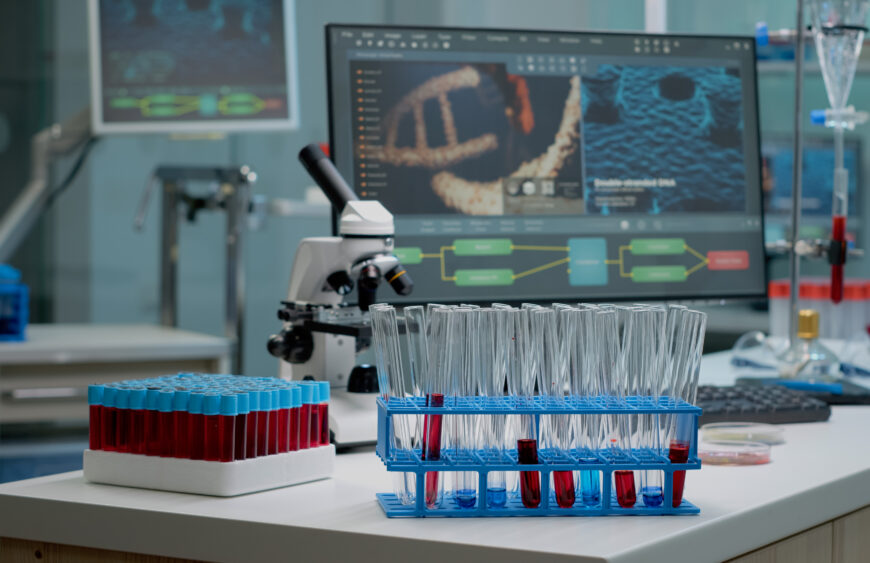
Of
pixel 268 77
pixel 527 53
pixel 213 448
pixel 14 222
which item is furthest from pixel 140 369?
pixel 213 448

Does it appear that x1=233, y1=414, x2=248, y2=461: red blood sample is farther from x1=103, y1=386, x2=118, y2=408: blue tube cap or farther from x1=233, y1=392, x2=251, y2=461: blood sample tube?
x1=103, y1=386, x2=118, y2=408: blue tube cap

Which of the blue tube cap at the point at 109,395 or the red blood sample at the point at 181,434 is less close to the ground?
the blue tube cap at the point at 109,395

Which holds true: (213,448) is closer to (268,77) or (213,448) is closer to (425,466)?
(425,466)

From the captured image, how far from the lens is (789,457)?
1.13m

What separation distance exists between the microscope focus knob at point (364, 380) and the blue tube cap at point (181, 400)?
0.30 m

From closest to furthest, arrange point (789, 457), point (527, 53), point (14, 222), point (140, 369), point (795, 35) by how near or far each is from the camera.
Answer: point (789, 457) → point (527, 53) → point (795, 35) → point (140, 369) → point (14, 222)

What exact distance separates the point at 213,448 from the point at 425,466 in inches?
8.0

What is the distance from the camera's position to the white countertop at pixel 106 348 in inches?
106

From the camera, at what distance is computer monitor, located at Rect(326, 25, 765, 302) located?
1394 mm

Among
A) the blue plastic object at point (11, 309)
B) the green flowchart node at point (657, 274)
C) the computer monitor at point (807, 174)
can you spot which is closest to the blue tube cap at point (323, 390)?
the green flowchart node at point (657, 274)

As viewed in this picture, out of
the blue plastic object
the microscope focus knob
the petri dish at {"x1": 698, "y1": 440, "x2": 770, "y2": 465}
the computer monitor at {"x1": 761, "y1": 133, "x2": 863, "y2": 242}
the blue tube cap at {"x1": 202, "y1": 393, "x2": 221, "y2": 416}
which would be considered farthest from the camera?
the computer monitor at {"x1": 761, "y1": 133, "x2": 863, "y2": 242}

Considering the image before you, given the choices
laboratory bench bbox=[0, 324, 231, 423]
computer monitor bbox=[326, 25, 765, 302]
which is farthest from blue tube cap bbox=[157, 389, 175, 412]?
laboratory bench bbox=[0, 324, 231, 423]

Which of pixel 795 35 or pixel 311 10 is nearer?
pixel 795 35

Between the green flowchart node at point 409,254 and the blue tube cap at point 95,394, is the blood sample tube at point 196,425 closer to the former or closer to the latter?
the blue tube cap at point 95,394
